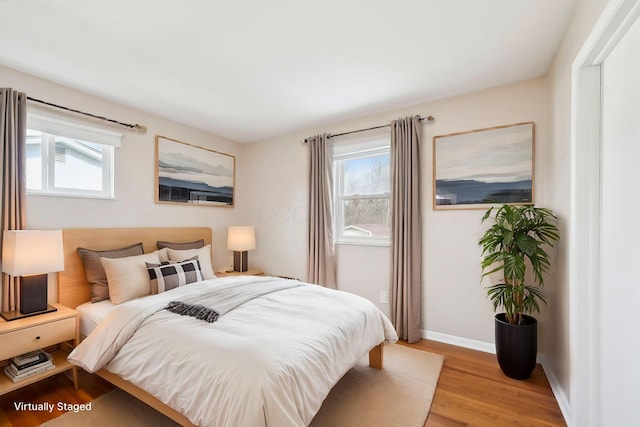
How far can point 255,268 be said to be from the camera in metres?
4.37

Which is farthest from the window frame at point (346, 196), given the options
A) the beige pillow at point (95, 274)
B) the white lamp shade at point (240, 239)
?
the beige pillow at point (95, 274)

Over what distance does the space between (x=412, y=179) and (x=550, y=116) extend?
1.23 metres

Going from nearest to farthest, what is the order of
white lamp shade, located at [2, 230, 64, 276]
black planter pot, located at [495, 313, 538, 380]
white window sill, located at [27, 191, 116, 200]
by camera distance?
white lamp shade, located at [2, 230, 64, 276], black planter pot, located at [495, 313, 538, 380], white window sill, located at [27, 191, 116, 200]

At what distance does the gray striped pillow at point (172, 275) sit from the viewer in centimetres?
259

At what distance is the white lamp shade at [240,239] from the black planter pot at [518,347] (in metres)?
2.87

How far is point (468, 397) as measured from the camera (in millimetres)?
2057

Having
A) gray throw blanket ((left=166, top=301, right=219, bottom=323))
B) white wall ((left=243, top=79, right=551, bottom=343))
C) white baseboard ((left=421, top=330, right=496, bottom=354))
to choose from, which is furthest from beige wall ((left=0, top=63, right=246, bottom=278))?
white baseboard ((left=421, top=330, right=496, bottom=354))

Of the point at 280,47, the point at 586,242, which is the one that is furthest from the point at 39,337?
the point at 586,242

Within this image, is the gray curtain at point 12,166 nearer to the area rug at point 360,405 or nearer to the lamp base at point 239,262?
the area rug at point 360,405

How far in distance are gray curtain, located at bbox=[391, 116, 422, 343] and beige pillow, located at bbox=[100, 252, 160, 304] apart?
95.7 inches

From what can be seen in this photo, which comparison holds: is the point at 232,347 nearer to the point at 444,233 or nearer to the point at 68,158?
the point at 444,233

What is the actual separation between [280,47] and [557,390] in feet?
10.3

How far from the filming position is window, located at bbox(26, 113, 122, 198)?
2.51 metres

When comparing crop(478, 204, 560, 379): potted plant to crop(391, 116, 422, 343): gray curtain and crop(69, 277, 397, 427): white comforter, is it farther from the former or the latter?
crop(69, 277, 397, 427): white comforter
